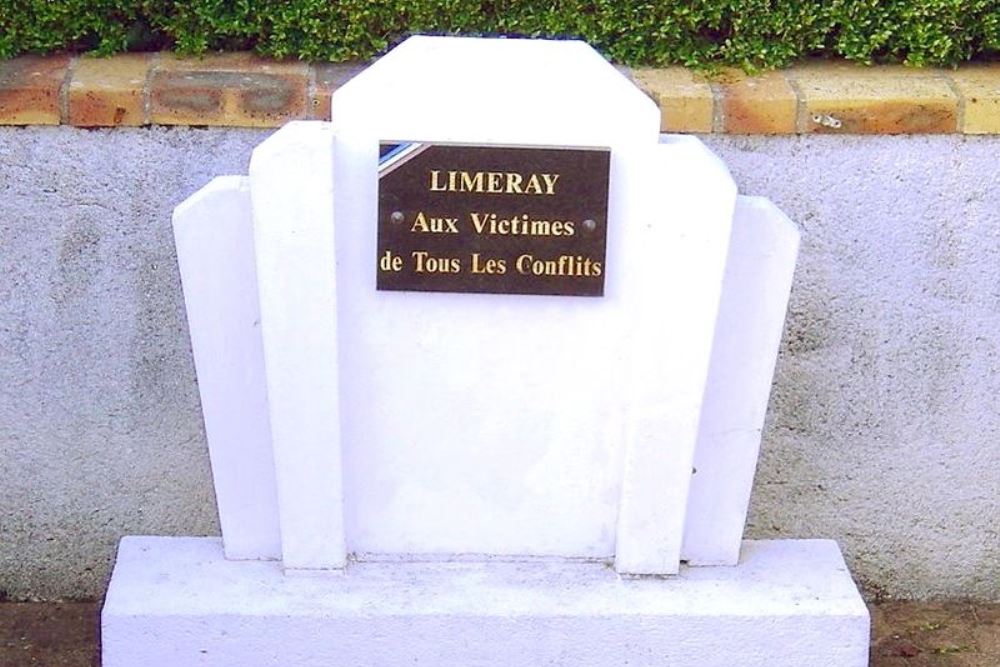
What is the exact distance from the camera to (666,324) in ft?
9.50

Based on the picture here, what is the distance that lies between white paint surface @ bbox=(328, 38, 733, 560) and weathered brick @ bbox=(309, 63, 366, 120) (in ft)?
2.39

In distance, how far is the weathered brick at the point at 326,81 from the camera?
352cm

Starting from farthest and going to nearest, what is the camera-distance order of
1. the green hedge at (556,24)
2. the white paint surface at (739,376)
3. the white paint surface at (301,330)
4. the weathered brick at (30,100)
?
the green hedge at (556,24)
the weathered brick at (30,100)
the white paint surface at (739,376)
the white paint surface at (301,330)

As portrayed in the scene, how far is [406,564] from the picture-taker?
3.13 m

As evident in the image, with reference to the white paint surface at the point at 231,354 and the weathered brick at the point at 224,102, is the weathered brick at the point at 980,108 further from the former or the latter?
the white paint surface at the point at 231,354

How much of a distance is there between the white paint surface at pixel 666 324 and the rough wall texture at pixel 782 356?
793 mm

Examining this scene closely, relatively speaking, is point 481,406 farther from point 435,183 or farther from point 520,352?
point 435,183

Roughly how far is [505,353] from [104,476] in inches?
53.0

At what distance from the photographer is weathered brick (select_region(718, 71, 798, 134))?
3.54 metres

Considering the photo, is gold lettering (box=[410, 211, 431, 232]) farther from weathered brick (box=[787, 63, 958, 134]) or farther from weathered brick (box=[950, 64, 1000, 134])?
weathered brick (box=[950, 64, 1000, 134])

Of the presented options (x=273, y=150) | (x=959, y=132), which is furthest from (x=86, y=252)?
(x=959, y=132)

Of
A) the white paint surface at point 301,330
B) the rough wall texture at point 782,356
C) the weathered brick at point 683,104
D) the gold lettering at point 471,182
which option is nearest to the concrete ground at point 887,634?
the rough wall texture at point 782,356

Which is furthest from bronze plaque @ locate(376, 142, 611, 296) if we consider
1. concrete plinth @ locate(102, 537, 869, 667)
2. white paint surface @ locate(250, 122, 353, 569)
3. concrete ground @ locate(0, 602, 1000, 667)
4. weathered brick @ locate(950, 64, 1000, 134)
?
concrete ground @ locate(0, 602, 1000, 667)

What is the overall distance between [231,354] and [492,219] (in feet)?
1.91
